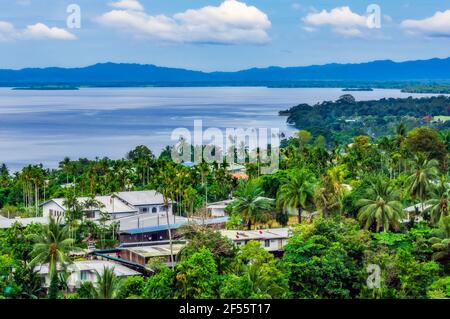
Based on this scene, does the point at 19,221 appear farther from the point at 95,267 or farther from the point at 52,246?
the point at 52,246

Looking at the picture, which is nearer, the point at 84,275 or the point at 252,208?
the point at 84,275

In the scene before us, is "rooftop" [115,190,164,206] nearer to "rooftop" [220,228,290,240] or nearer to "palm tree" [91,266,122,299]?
"rooftop" [220,228,290,240]

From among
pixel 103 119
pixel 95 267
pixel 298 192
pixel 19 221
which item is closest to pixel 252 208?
pixel 298 192

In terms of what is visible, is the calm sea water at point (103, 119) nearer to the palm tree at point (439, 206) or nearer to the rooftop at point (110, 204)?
the rooftop at point (110, 204)

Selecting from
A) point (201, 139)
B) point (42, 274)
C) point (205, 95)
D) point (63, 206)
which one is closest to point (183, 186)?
point (63, 206)

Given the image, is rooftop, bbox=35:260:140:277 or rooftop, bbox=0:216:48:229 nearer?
rooftop, bbox=35:260:140:277

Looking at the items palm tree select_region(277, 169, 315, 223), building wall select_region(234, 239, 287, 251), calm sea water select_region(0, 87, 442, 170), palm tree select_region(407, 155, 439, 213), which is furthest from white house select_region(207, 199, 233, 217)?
calm sea water select_region(0, 87, 442, 170)

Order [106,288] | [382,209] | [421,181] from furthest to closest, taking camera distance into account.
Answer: [421,181], [382,209], [106,288]
